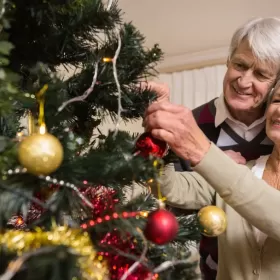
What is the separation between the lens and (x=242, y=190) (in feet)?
2.47

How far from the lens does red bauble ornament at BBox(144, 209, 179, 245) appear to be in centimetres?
47

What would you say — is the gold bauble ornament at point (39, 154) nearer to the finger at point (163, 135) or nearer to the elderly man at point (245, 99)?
the finger at point (163, 135)

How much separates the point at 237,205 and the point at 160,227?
333 millimetres

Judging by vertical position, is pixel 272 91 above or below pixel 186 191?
above

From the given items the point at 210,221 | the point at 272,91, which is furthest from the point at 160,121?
the point at 272,91

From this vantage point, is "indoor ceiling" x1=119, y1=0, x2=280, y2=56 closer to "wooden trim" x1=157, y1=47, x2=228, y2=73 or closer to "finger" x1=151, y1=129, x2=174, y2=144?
"wooden trim" x1=157, y1=47, x2=228, y2=73

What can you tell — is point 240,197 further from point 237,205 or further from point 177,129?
point 177,129

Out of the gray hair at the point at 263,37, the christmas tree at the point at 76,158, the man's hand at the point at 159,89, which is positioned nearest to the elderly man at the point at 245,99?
the gray hair at the point at 263,37

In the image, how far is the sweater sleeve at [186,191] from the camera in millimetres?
946

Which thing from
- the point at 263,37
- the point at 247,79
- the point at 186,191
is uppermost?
the point at 263,37

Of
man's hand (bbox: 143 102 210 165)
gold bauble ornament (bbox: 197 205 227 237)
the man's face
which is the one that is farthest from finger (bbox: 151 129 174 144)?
the man's face

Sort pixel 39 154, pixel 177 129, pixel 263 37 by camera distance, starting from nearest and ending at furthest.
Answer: pixel 39 154, pixel 177 129, pixel 263 37

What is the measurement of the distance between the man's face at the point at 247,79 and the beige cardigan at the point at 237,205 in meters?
0.25

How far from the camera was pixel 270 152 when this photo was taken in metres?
1.13
